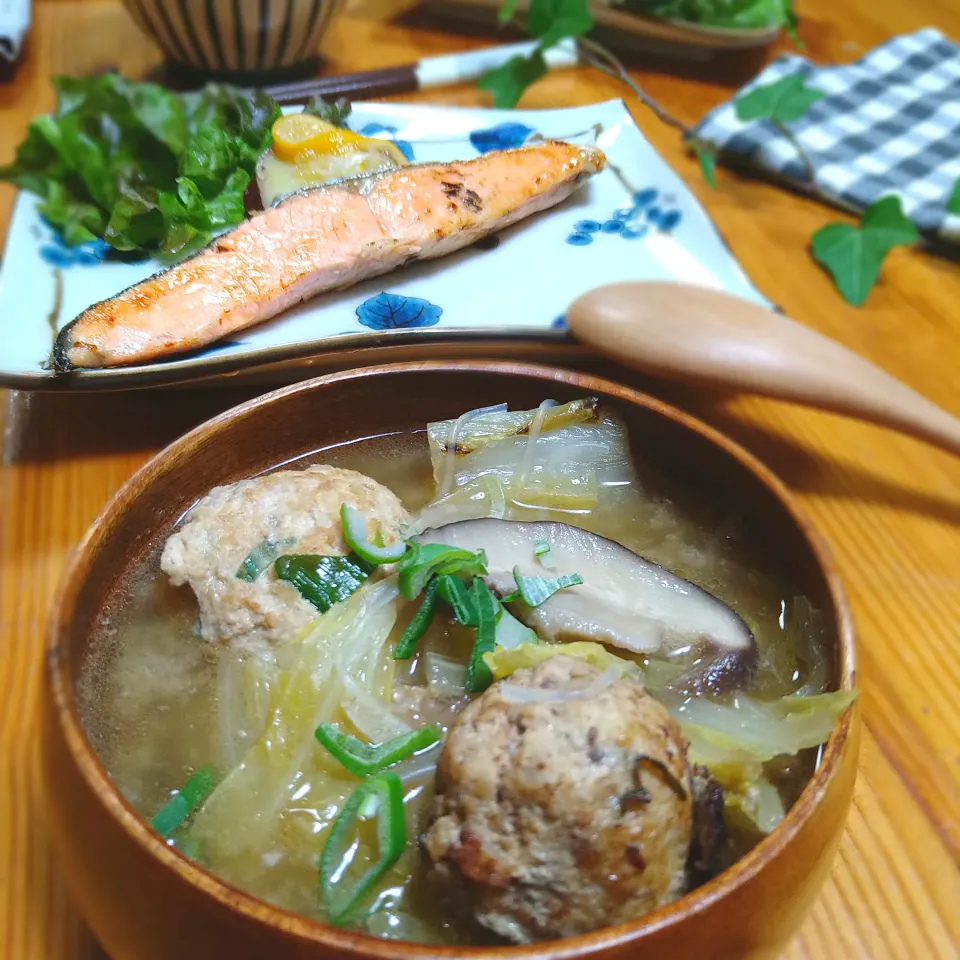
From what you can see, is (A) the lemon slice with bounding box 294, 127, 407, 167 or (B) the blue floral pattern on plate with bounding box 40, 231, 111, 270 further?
(A) the lemon slice with bounding box 294, 127, 407, 167

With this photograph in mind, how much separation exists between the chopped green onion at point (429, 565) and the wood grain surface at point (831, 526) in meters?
0.30

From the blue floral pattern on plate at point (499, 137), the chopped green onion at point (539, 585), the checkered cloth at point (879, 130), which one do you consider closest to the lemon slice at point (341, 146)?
the blue floral pattern on plate at point (499, 137)

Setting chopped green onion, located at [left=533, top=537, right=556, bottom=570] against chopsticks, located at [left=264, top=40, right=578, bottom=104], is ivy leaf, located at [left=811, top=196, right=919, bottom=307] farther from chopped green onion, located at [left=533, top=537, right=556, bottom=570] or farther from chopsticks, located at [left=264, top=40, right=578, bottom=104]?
chopped green onion, located at [left=533, top=537, right=556, bottom=570]

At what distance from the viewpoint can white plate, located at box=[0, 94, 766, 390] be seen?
3.97 ft

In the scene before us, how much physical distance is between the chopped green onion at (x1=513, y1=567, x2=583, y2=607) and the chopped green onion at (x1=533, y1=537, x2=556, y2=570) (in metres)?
0.02

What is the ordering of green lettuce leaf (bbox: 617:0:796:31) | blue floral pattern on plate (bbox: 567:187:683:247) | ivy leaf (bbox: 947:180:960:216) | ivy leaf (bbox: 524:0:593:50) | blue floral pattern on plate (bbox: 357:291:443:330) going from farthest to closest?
green lettuce leaf (bbox: 617:0:796:31)
ivy leaf (bbox: 524:0:593:50)
ivy leaf (bbox: 947:180:960:216)
blue floral pattern on plate (bbox: 567:187:683:247)
blue floral pattern on plate (bbox: 357:291:443:330)

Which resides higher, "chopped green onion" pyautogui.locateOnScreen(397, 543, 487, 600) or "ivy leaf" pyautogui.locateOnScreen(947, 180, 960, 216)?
"ivy leaf" pyautogui.locateOnScreen(947, 180, 960, 216)

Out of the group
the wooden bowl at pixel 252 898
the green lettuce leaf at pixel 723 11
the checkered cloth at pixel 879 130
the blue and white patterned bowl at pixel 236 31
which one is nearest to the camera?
the wooden bowl at pixel 252 898

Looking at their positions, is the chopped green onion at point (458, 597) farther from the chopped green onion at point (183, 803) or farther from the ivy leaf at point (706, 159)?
the ivy leaf at point (706, 159)

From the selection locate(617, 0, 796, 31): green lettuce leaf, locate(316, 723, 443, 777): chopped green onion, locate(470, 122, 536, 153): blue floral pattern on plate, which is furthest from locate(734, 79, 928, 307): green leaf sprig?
locate(316, 723, 443, 777): chopped green onion

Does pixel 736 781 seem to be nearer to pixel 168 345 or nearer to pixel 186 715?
pixel 186 715

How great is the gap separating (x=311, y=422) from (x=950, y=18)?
2736 mm

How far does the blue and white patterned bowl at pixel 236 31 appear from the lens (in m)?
1.97

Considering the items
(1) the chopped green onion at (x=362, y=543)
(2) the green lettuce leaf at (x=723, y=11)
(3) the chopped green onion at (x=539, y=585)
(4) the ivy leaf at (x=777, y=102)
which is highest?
(2) the green lettuce leaf at (x=723, y=11)
